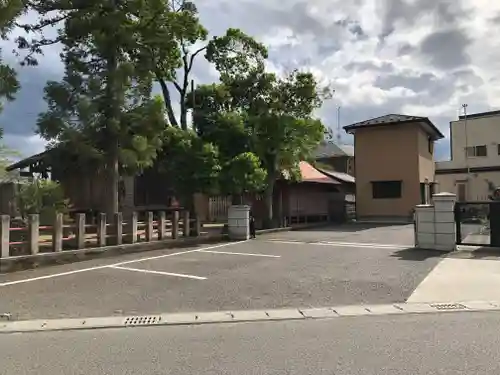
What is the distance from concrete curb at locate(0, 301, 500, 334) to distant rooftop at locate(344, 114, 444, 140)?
22.3 metres

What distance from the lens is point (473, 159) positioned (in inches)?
1481

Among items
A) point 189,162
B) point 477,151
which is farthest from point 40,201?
point 477,151

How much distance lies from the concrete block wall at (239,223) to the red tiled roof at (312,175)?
8518mm

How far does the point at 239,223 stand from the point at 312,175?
11221 millimetres

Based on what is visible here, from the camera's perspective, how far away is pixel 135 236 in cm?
1557

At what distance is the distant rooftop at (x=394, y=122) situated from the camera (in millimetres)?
28781

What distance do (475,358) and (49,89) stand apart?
1440 centimetres

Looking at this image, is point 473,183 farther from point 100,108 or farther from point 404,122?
point 100,108

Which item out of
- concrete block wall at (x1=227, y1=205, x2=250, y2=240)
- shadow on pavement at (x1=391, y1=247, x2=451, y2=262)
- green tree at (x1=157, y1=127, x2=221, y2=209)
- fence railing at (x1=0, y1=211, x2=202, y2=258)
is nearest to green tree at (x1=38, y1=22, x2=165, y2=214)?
fence railing at (x1=0, y1=211, x2=202, y2=258)

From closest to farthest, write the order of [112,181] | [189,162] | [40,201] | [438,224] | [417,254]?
[417,254] < [438,224] < [40,201] < [112,181] < [189,162]

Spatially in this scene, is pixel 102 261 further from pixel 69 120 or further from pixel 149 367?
pixel 149 367

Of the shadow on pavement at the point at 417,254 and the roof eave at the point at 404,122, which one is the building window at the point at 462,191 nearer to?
the roof eave at the point at 404,122

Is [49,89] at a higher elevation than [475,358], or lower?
higher

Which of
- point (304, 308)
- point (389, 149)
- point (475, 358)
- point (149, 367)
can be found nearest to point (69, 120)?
point (304, 308)
